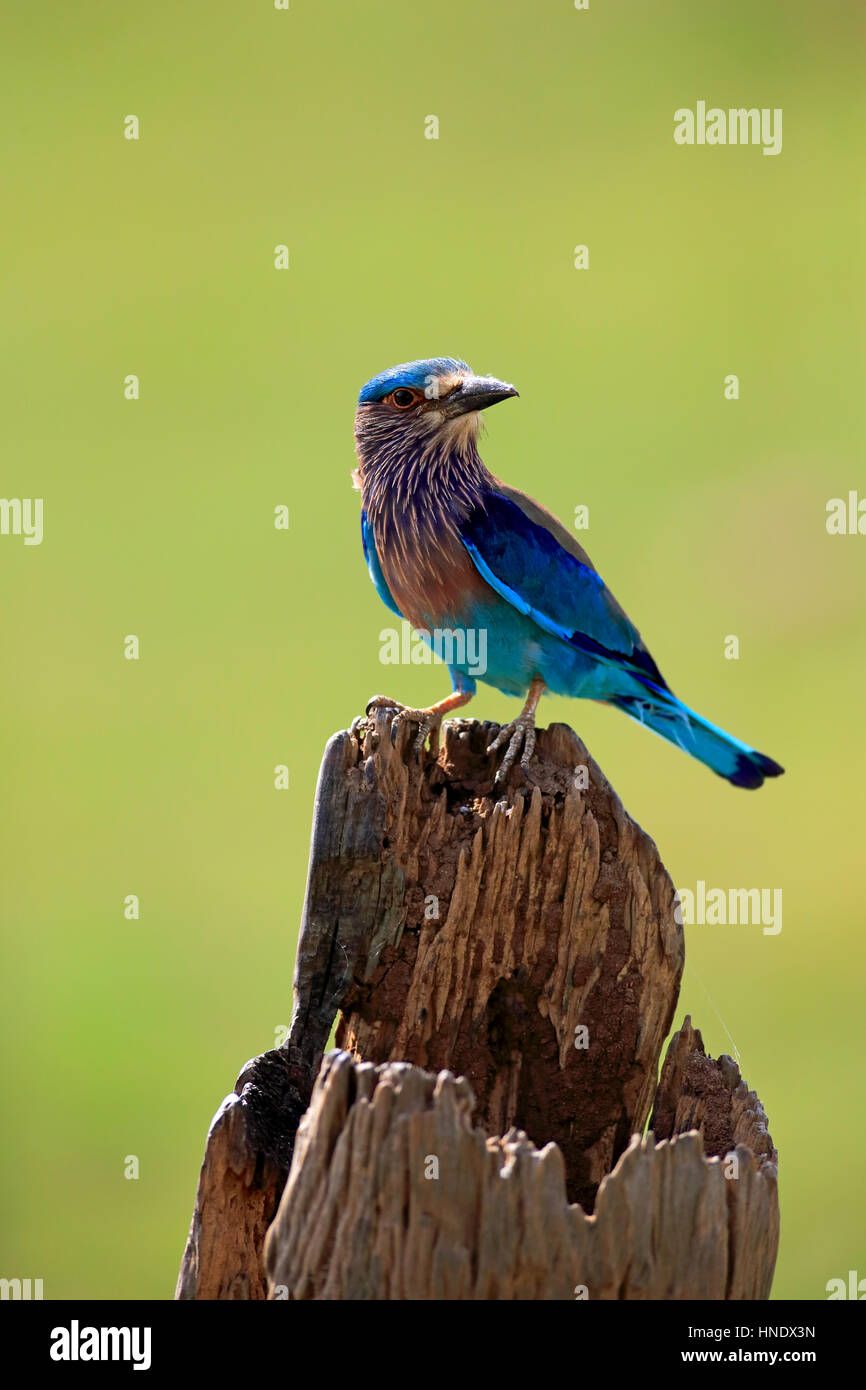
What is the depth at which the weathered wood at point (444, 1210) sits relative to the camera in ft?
8.55

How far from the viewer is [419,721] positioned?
4000mm

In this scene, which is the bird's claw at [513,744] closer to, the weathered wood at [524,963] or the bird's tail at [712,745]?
the weathered wood at [524,963]

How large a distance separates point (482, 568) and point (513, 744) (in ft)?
3.57

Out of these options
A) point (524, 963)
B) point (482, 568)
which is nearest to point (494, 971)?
point (524, 963)

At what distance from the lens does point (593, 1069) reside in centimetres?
348

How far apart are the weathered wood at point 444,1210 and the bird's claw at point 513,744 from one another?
46.7 inches

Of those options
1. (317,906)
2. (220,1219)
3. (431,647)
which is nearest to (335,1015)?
(317,906)

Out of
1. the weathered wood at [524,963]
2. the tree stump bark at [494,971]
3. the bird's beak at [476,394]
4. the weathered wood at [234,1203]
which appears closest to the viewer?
the weathered wood at [234,1203]

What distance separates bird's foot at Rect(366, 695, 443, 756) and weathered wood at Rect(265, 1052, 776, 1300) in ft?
3.74

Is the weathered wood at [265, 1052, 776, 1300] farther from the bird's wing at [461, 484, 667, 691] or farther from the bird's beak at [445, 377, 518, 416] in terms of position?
the bird's beak at [445, 377, 518, 416]

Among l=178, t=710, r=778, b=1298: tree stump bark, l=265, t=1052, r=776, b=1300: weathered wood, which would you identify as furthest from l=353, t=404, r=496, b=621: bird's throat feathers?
l=265, t=1052, r=776, b=1300: weathered wood

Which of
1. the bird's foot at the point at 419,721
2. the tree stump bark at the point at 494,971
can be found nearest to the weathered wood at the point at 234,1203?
the tree stump bark at the point at 494,971
